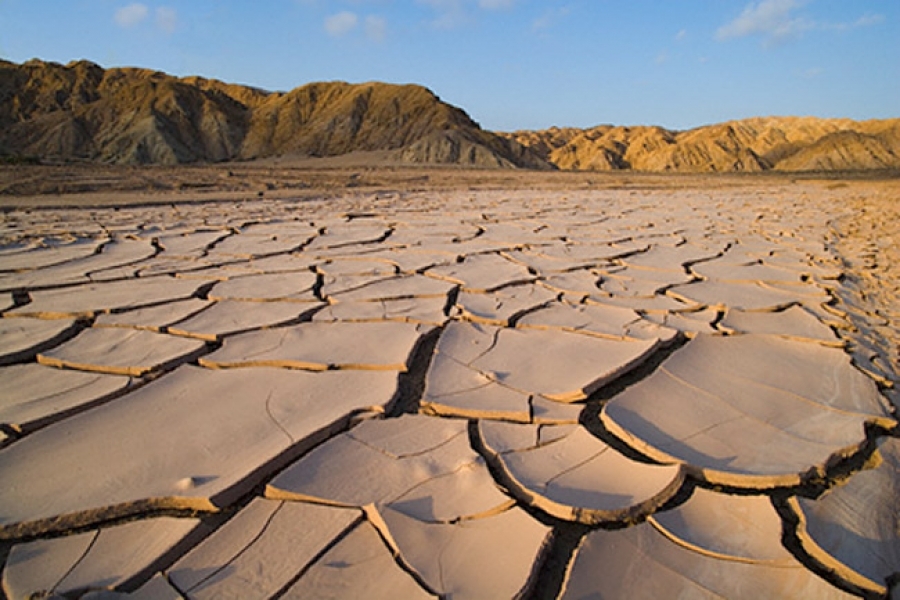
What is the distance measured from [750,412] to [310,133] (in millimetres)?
32007

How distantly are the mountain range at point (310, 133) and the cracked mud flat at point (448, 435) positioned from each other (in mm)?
24069

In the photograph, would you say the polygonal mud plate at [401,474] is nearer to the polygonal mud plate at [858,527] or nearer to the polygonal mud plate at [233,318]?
the polygonal mud plate at [858,527]

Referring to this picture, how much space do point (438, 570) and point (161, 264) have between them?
10.3 feet

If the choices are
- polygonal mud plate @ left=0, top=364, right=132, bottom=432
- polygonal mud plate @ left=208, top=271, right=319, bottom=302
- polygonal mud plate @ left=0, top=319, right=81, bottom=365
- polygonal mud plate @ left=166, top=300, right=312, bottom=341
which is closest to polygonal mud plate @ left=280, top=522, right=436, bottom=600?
polygonal mud plate @ left=0, top=364, right=132, bottom=432

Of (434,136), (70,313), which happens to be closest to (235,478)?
(70,313)

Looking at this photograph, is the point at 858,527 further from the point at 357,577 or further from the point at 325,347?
the point at 325,347

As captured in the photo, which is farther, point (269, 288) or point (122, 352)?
point (269, 288)

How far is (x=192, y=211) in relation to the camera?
20.6ft

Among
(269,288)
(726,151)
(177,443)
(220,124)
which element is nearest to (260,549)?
(177,443)

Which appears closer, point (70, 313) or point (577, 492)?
point (577, 492)

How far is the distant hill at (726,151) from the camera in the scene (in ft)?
102

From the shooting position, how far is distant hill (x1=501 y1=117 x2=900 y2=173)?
31.0m

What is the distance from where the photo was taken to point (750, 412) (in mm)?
1466

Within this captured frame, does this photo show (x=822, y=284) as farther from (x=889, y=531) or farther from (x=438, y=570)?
(x=438, y=570)
